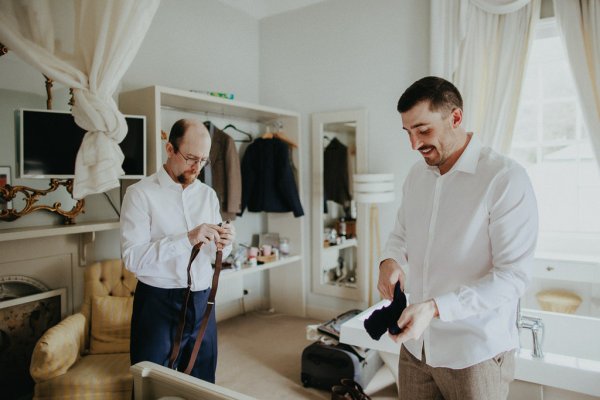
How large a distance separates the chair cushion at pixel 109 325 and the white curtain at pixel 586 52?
3.10 meters

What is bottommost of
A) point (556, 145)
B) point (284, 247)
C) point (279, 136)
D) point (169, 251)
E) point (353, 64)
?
point (284, 247)

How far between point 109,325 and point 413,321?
1911 millimetres

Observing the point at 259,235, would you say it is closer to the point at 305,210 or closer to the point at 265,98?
the point at 305,210

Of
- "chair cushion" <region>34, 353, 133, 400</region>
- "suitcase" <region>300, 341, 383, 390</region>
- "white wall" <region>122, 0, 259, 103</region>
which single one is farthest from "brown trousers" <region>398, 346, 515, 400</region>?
"white wall" <region>122, 0, 259, 103</region>

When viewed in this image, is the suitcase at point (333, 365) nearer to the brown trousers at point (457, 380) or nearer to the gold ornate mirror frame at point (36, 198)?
the brown trousers at point (457, 380)

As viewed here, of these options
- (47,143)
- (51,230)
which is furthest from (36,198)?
(47,143)

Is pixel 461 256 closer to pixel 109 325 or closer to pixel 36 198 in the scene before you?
pixel 109 325

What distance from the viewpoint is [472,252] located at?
3.97ft

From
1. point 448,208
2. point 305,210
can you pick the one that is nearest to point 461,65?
point 305,210

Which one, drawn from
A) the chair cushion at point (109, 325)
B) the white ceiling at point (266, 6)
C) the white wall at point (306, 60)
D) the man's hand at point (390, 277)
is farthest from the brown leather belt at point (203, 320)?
the white ceiling at point (266, 6)

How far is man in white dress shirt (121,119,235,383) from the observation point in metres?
1.53

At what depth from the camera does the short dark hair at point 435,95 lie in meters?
1.22

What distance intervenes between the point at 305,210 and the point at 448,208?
2781 millimetres

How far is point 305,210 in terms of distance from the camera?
402 centimetres
